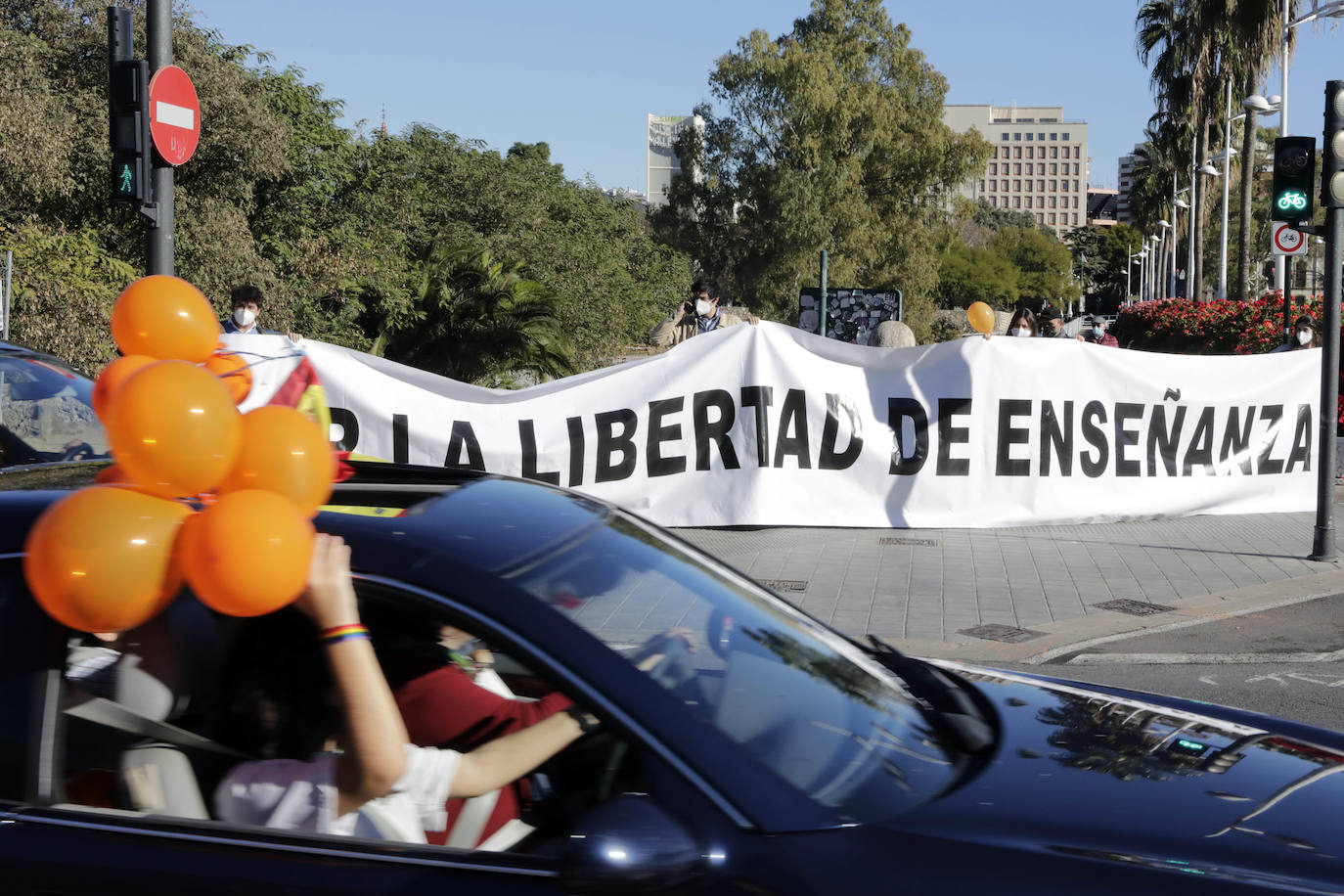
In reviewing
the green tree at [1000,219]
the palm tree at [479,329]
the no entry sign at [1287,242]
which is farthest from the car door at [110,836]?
the green tree at [1000,219]

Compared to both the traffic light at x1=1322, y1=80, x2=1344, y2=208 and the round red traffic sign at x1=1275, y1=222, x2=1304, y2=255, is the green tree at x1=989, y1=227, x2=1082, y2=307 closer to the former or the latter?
the round red traffic sign at x1=1275, y1=222, x2=1304, y2=255

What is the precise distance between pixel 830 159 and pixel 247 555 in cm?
5606

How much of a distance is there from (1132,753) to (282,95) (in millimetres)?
20824

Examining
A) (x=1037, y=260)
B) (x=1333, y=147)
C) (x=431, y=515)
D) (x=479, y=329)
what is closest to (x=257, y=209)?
(x=479, y=329)

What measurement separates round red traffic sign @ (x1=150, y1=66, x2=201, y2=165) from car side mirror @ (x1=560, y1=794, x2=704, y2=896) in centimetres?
849

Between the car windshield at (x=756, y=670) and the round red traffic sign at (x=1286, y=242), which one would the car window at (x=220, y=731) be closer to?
the car windshield at (x=756, y=670)

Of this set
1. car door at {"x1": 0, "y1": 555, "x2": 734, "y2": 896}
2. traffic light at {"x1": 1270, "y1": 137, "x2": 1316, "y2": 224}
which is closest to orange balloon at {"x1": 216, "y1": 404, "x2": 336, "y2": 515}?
car door at {"x1": 0, "y1": 555, "x2": 734, "y2": 896}

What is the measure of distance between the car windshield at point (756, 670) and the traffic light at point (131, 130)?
7.67 meters

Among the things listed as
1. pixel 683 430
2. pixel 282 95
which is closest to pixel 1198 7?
pixel 282 95

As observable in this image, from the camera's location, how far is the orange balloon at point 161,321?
3203 millimetres

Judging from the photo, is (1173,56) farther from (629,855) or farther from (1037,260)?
(1037,260)

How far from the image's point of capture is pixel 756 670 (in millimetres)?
2623

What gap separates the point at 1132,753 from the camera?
2.60m

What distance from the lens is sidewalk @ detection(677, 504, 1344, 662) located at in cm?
763
